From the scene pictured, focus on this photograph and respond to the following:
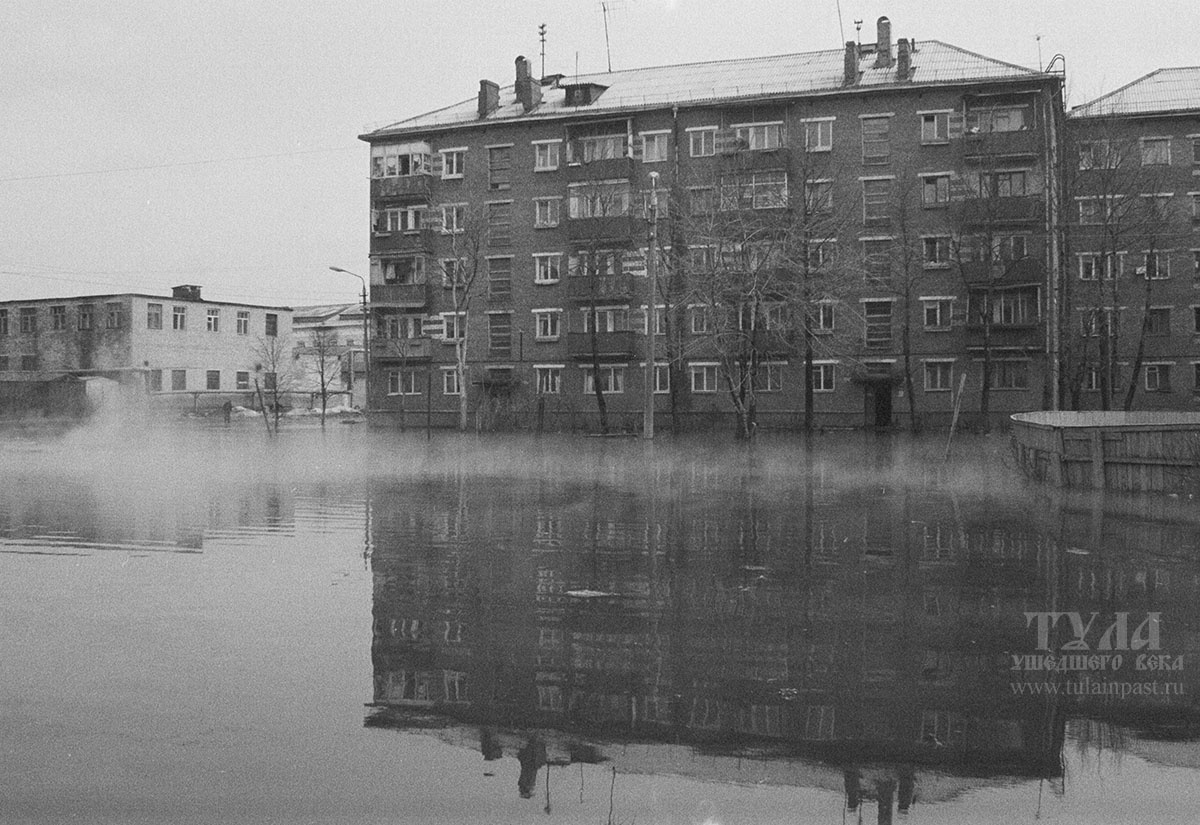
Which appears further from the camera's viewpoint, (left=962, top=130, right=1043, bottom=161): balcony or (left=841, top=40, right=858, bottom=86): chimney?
(left=841, top=40, right=858, bottom=86): chimney

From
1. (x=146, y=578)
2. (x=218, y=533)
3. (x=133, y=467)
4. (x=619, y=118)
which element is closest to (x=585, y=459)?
(x=133, y=467)

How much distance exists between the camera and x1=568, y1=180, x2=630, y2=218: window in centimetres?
5800

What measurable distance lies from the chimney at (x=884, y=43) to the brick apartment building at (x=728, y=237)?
11 centimetres

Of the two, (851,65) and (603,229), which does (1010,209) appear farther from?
(603,229)

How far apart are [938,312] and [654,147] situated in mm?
15631

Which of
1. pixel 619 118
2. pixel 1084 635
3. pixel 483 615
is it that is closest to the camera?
pixel 1084 635

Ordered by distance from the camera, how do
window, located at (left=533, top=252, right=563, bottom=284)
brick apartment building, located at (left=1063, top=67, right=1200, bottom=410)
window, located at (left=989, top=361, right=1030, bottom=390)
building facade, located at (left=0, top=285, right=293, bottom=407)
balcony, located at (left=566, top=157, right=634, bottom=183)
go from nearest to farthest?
brick apartment building, located at (left=1063, top=67, right=1200, bottom=410), window, located at (left=989, top=361, right=1030, bottom=390), balcony, located at (left=566, top=157, right=634, bottom=183), window, located at (left=533, top=252, right=563, bottom=284), building facade, located at (left=0, top=285, right=293, bottom=407)

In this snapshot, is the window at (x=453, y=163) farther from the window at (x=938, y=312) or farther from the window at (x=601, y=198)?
the window at (x=938, y=312)

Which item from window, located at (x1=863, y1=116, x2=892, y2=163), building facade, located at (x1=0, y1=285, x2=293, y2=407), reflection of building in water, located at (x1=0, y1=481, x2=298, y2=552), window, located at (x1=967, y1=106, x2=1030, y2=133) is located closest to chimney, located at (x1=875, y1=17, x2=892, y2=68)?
window, located at (x1=863, y1=116, x2=892, y2=163)

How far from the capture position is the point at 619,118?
196 feet

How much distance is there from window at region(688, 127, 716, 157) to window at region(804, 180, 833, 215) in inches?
248

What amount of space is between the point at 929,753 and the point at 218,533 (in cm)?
1056

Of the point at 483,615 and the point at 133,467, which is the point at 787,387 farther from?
the point at 483,615

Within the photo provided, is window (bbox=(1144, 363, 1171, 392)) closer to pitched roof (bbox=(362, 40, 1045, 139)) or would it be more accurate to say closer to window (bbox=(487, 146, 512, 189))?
pitched roof (bbox=(362, 40, 1045, 139))
